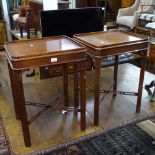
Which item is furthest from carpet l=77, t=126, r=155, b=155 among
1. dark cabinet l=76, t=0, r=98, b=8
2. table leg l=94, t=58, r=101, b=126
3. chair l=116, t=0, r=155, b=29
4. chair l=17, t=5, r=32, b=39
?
dark cabinet l=76, t=0, r=98, b=8

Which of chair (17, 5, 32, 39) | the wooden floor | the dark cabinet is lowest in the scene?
the wooden floor

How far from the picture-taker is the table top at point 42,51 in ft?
A: 3.45

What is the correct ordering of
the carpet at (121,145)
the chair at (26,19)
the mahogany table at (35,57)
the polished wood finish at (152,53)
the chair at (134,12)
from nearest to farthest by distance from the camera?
the mahogany table at (35,57)
the carpet at (121,145)
the chair at (26,19)
the polished wood finish at (152,53)
the chair at (134,12)

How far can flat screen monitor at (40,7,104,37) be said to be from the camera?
2.16 m

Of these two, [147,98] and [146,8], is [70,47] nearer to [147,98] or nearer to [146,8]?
[147,98]

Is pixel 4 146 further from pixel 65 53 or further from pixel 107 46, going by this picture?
pixel 107 46

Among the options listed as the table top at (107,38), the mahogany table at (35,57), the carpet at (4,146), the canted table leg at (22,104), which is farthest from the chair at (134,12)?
the canted table leg at (22,104)

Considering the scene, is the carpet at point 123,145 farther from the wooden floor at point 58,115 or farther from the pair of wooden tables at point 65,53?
the pair of wooden tables at point 65,53

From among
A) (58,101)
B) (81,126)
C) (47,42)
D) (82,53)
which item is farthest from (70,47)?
(58,101)

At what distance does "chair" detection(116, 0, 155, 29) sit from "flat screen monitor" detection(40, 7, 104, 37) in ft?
8.56

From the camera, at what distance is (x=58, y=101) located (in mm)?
1685

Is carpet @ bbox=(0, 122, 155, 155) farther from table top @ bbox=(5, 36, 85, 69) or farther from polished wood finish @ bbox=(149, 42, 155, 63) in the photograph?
polished wood finish @ bbox=(149, 42, 155, 63)

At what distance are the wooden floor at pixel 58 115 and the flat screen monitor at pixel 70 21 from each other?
53cm

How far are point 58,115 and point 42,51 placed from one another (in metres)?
0.58
